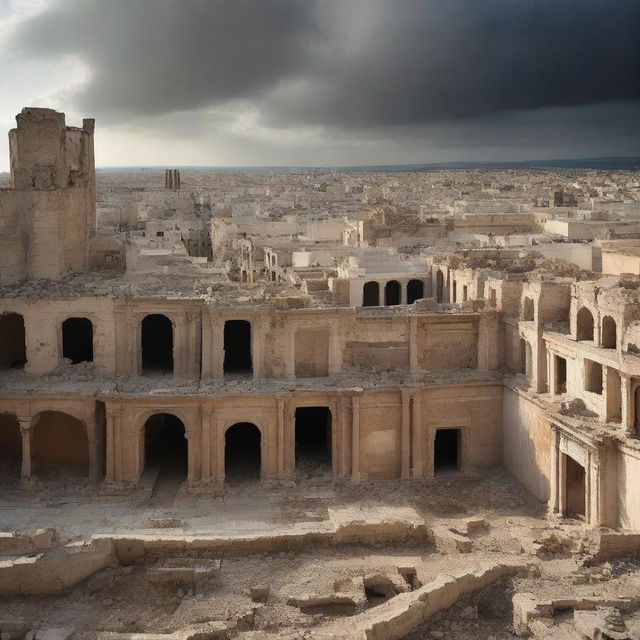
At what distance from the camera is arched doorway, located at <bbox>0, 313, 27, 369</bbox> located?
105 feet

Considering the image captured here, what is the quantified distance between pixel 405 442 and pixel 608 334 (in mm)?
7991

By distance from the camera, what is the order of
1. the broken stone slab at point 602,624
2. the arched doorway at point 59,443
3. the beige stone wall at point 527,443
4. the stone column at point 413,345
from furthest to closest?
the arched doorway at point 59,443 < the stone column at point 413,345 < the beige stone wall at point 527,443 < the broken stone slab at point 602,624

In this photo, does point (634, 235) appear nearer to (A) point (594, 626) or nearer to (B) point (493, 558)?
(B) point (493, 558)

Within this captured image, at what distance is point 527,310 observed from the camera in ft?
95.4

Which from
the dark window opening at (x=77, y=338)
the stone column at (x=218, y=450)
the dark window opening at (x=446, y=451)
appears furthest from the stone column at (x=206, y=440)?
the dark window opening at (x=446, y=451)

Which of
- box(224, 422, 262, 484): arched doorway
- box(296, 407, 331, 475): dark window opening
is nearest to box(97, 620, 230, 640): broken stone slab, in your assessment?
box(224, 422, 262, 484): arched doorway

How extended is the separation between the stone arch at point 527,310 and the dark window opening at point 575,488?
5571mm

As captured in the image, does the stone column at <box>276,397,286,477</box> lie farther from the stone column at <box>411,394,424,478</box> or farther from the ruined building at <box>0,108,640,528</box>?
the stone column at <box>411,394,424,478</box>

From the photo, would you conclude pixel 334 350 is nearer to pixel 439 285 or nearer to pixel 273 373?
pixel 273 373

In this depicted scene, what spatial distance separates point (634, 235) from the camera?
47281 millimetres

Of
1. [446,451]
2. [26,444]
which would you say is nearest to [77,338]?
[26,444]

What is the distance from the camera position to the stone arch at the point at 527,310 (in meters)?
29.0

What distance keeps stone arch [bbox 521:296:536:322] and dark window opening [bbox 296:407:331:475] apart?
7.52 m

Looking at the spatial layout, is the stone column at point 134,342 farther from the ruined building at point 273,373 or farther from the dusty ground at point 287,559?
the dusty ground at point 287,559
